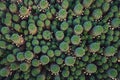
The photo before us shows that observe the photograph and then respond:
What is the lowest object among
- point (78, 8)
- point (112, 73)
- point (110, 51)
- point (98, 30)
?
point (112, 73)

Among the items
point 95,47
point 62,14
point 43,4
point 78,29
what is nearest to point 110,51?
point 95,47

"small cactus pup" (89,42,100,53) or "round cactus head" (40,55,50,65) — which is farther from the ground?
"small cactus pup" (89,42,100,53)

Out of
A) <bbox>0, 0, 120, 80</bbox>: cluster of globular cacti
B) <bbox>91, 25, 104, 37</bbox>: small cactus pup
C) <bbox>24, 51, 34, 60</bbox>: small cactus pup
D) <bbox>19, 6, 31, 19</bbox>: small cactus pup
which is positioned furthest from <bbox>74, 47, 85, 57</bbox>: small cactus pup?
<bbox>19, 6, 31, 19</bbox>: small cactus pup

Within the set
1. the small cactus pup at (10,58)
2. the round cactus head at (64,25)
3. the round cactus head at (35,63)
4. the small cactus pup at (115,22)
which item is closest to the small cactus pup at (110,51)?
the small cactus pup at (115,22)

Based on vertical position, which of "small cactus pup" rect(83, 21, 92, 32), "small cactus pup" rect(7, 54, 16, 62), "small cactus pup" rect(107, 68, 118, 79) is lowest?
"small cactus pup" rect(107, 68, 118, 79)

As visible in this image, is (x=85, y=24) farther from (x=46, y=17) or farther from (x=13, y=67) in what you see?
(x=13, y=67)

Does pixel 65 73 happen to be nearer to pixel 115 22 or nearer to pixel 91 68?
pixel 91 68

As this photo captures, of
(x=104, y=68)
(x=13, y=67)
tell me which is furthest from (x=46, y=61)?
(x=104, y=68)

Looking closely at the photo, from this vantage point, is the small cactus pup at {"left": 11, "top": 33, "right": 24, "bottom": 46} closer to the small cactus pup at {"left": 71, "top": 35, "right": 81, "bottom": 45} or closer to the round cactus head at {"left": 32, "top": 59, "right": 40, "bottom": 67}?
the round cactus head at {"left": 32, "top": 59, "right": 40, "bottom": 67}
